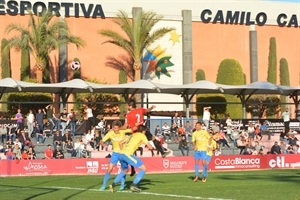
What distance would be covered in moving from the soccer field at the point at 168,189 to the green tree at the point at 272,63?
37.8 m

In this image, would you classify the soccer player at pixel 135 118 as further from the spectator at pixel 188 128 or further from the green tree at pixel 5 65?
the green tree at pixel 5 65

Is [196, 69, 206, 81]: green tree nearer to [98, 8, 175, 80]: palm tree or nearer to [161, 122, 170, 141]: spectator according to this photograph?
[98, 8, 175, 80]: palm tree

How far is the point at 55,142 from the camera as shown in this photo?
3834 centimetres

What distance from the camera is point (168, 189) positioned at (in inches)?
938

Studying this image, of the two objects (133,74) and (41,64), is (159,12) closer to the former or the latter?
(133,74)

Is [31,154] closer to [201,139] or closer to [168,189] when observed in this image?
[201,139]

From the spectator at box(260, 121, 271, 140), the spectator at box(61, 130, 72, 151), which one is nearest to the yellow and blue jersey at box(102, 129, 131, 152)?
the spectator at box(61, 130, 72, 151)

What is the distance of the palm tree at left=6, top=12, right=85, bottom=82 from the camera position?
174 feet

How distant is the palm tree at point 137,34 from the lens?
187ft

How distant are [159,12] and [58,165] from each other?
30.5 meters

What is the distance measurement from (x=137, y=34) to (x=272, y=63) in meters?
15.4

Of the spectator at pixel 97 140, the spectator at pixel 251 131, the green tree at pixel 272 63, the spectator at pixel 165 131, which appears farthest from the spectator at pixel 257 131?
the green tree at pixel 272 63

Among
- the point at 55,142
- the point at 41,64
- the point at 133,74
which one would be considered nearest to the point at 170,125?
the point at 55,142

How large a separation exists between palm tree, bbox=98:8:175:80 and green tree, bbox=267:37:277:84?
12.4 metres
